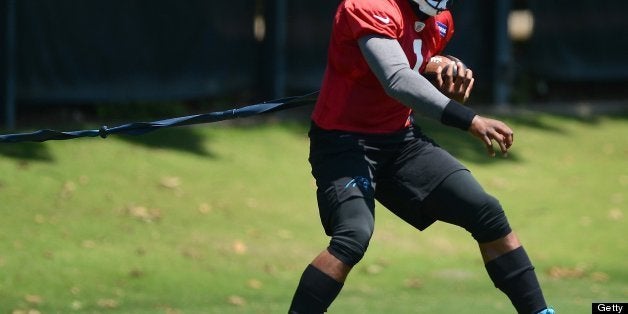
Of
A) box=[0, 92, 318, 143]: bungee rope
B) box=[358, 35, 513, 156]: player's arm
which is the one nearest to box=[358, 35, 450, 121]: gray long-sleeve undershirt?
box=[358, 35, 513, 156]: player's arm

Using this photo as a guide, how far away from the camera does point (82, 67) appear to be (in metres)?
11.9

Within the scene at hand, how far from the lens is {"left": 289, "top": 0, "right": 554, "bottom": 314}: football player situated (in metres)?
5.30

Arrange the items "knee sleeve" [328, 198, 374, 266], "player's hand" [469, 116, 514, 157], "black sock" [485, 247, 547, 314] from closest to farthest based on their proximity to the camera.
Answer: "player's hand" [469, 116, 514, 157]
"knee sleeve" [328, 198, 374, 266]
"black sock" [485, 247, 547, 314]

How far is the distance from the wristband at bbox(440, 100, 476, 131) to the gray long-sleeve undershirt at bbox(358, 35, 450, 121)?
2cm

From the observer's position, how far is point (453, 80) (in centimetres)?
559

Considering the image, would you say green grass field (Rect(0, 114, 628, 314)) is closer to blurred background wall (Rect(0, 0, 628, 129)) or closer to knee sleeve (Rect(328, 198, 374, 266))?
blurred background wall (Rect(0, 0, 628, 129))

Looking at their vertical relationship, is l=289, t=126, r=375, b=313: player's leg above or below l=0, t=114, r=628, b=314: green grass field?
above

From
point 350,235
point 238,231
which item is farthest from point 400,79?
point 238,231

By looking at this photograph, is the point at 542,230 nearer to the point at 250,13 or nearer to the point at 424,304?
the point at 424,304

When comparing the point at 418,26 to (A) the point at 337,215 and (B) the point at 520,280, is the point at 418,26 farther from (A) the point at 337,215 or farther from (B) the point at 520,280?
(B) the point at 520,280

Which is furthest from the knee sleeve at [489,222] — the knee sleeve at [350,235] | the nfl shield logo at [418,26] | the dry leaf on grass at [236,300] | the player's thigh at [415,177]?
the dry leaf on grass at [236,300]

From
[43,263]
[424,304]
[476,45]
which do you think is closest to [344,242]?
[424,304]

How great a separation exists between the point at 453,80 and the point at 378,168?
1.64 ft
